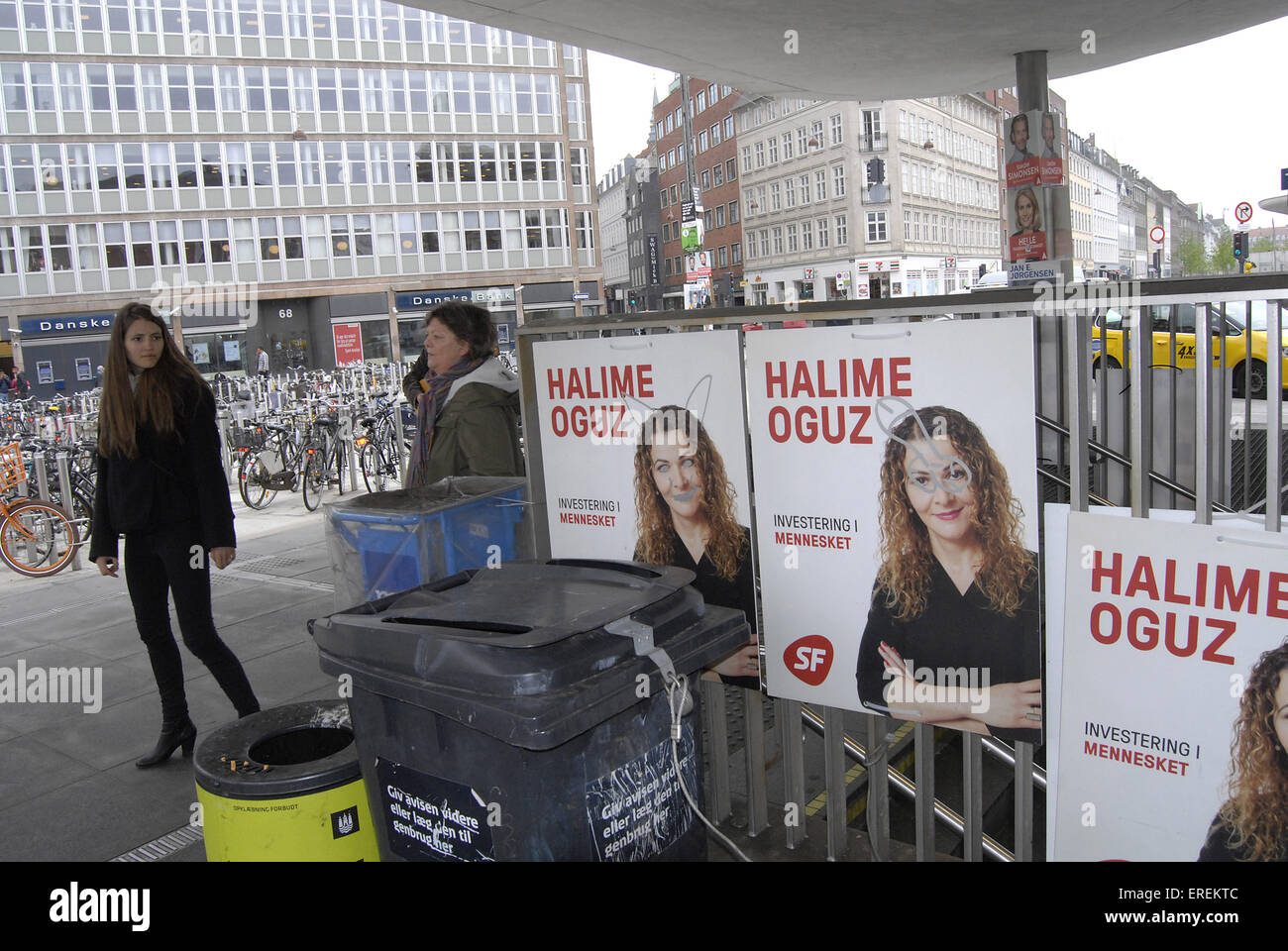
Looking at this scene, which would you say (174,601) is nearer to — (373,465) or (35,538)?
(35,538)

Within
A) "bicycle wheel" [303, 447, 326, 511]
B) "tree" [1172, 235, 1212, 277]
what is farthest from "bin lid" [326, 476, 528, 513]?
"tree" [1172, 235, 1212, 277]

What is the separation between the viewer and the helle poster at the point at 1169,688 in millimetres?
2148

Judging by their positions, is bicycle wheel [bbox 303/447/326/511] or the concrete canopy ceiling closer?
the concrete canopy ceiling

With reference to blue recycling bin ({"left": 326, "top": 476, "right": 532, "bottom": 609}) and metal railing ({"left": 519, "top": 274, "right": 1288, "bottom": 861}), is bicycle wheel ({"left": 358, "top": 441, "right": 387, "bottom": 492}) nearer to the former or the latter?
metal railing ({"left": 519, "top": 274, "right": 1288, "bottom": 861})

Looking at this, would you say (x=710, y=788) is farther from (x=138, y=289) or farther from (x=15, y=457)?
(x=138, y=289)

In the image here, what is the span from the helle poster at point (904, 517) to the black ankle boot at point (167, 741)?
2816 millimetres

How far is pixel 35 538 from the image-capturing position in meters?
8.45

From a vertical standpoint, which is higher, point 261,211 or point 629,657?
point 261,211

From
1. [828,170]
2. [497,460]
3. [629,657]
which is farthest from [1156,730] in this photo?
[828,170]

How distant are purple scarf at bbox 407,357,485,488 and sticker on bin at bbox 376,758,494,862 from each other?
207 centimetres

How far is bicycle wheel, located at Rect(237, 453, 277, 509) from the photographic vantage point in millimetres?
11234

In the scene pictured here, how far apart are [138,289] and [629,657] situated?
49.3 meters

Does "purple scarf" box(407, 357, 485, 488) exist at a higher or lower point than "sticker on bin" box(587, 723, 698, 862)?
higher
